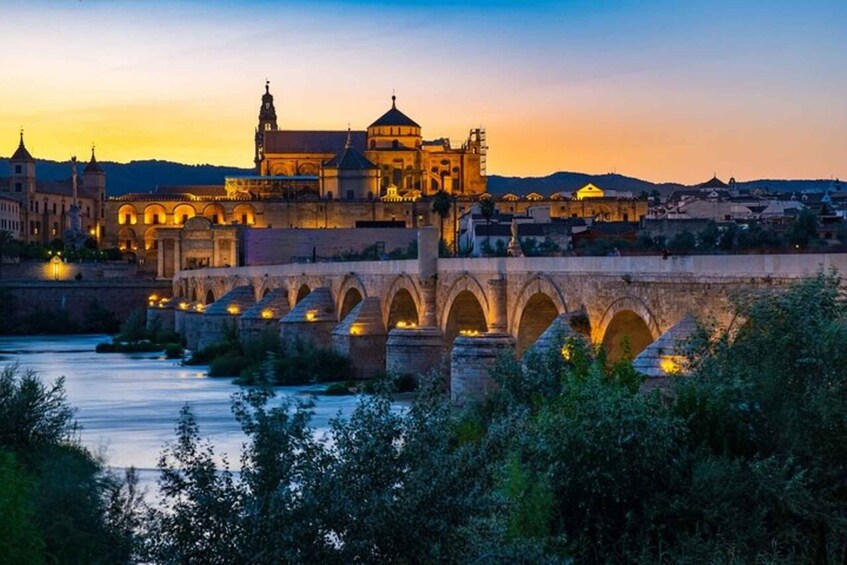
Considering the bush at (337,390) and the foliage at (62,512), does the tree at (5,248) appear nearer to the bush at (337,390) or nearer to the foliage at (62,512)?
the bush at (337,390)

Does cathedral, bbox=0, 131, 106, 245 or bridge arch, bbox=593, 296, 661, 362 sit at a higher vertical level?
cathedral, bbox=0, 131, 106, 245

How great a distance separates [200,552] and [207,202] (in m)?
81.0

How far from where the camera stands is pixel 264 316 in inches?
1512

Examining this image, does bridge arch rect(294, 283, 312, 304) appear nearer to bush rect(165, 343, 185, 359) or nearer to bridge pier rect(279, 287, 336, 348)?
bridge pier rect(279, 287, 336, 348)

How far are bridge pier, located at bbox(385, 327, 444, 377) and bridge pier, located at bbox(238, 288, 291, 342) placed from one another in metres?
10.5

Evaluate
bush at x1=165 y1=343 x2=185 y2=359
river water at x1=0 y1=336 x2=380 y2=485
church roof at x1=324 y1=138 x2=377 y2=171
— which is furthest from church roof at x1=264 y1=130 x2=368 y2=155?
bush at x1=165 y1=343 x2=185 y2=359

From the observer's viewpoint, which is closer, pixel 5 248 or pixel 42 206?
pixel 5 248

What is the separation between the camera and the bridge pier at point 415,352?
26031 mm

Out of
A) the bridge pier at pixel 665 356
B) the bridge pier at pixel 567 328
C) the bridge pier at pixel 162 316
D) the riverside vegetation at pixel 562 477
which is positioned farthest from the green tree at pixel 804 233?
the riverside vegetation at pixel 562 477

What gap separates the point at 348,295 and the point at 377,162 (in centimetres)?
5614

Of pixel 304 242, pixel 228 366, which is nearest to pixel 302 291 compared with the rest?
pixel 228 366

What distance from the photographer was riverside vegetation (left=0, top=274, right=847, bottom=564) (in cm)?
785

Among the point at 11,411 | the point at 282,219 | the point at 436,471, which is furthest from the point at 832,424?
the point at 282,219

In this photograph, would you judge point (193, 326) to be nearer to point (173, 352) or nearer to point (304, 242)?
point (173, 352)
